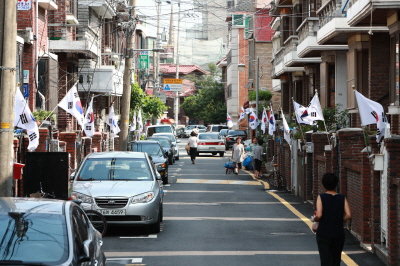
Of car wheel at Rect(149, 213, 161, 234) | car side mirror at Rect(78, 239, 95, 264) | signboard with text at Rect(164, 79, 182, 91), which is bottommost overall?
car wheel at Rect(149, 213, 161, 234)

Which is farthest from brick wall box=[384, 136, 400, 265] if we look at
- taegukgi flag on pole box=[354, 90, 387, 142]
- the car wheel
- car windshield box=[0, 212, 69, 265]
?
car windshield box=[0, 212, 69, 265]

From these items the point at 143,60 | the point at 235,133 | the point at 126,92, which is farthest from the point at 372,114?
the point at 143,60

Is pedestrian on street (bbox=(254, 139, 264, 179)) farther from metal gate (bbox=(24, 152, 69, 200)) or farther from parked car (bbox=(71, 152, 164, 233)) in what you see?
metal gate (bbox=(24, 152, 69, 200))

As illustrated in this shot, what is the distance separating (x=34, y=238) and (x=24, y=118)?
8529 mm

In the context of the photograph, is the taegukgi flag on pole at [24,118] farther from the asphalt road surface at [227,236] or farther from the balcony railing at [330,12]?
the balcony railing at [330,12]

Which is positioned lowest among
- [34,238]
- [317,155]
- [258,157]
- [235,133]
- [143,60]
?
[34,238]

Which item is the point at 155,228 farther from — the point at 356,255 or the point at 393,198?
the point at 393,198

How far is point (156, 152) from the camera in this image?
29.6 m

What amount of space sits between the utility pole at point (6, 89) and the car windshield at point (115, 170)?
412cm

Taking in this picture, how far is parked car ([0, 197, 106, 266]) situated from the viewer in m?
6.74

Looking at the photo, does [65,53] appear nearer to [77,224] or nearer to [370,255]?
[370,255]

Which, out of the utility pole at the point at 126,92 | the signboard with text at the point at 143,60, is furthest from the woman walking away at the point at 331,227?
the signboard with text at the point at 143,60

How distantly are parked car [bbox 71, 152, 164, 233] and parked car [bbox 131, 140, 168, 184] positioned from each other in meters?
11.1

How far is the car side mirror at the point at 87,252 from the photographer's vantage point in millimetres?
6906
